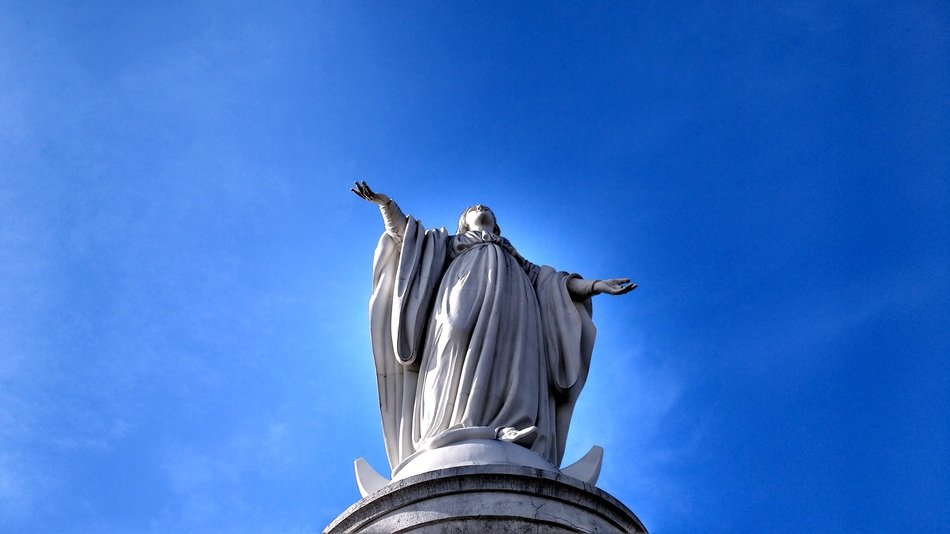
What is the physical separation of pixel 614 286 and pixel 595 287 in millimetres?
263

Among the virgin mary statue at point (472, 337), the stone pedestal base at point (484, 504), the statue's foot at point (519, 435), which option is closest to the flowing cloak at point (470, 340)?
the virgin mary statue at point (472, 337)

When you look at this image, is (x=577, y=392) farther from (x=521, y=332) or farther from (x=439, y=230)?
(x=439, y=230)

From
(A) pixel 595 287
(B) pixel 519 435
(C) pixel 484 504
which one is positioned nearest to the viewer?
(C) pixel 484 504

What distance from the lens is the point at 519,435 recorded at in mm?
12203

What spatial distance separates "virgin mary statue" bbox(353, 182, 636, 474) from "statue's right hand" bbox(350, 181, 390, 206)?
12 millimetres

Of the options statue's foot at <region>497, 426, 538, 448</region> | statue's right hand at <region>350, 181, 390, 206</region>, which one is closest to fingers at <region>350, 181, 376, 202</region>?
statue's right hand at <region>350, 181, 390, 206</region>

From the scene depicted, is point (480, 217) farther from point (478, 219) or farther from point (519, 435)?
point (519, 435)

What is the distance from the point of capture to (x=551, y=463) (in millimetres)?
12484

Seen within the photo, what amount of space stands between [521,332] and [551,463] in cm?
172

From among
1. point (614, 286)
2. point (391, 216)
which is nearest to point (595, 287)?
point (614, 286)

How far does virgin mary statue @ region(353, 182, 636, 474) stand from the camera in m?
12.8

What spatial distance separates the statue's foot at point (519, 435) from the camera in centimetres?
1220

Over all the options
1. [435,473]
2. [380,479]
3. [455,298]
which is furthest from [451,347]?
[435,473]

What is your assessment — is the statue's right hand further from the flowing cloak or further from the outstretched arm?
the outstretched arm
